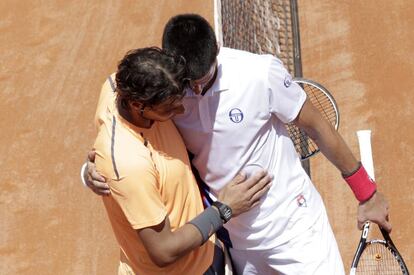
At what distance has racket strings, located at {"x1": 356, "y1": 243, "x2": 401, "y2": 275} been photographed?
14.8ft

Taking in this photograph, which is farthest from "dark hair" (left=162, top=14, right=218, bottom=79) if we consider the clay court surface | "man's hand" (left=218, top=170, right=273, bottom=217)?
the clay court surface

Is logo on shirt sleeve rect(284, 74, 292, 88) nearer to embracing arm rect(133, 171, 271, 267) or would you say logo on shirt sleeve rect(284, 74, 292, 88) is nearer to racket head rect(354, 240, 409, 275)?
embracing arm rect(133, 171, 271, 267)

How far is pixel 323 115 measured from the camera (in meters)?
5.38

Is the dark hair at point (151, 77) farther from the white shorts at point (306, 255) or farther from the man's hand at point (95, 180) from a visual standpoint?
the white shorts at point (306, 255)

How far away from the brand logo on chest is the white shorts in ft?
2.30

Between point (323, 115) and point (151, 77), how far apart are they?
2.69 m

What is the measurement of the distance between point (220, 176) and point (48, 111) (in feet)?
13.9

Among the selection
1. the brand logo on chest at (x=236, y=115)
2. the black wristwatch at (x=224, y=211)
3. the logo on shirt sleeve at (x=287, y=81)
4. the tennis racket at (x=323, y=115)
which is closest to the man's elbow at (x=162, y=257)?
the black wristwatch at (x=224, y=211)

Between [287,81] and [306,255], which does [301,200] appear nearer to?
[306,255]

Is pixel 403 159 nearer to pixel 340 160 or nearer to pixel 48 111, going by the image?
pixel 340 160

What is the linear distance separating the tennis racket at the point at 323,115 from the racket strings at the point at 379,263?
70cm

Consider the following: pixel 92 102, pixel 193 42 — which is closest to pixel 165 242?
pixel 193 42

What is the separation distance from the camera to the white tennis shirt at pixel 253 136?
131 inches

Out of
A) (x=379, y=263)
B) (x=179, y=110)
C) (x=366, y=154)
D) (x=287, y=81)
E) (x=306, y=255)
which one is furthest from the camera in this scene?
(x=379, y=263)
